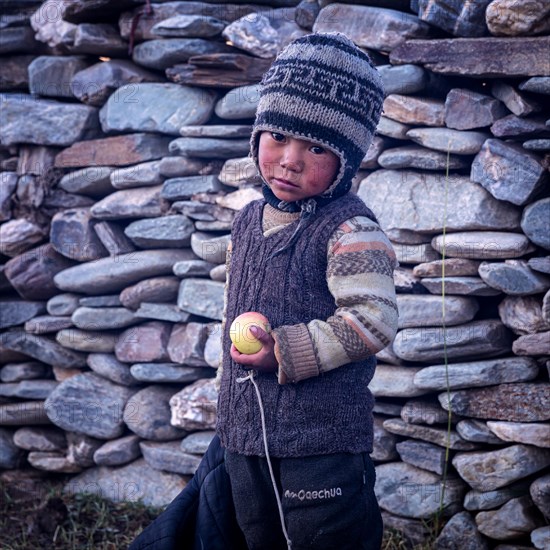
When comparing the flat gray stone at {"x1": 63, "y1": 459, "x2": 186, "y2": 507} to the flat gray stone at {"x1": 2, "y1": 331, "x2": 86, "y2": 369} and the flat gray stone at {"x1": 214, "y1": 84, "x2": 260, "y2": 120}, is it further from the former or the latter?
the flat gray stone at {"x1": 214, "y1": 84, "x2": 260, "y2": 120}

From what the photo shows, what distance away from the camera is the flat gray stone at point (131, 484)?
368 cm

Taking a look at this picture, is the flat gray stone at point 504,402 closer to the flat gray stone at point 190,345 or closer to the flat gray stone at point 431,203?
the flat gray stone at point 431,203

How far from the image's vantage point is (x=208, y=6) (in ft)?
12.0

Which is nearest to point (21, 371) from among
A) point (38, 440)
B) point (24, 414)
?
point (24, 414)

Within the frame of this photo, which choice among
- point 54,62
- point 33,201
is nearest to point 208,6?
point 54,62

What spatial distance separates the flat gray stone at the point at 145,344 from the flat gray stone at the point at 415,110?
5.03 feet

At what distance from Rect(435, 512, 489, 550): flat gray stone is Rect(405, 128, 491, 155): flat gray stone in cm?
150

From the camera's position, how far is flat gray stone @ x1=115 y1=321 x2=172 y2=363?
146 inches

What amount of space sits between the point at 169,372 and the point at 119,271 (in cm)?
56

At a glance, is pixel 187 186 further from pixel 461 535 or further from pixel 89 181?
pixel 461 535

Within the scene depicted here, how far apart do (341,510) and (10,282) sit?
107 inches

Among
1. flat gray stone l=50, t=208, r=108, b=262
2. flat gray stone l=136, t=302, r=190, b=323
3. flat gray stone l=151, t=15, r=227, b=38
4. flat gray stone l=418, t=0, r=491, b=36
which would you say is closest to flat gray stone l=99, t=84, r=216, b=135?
flat gray stone l=151, t=15, r=227, b=38

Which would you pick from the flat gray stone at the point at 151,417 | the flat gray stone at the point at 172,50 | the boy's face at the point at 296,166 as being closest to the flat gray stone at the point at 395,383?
the flat gray stone at the point at 151,417

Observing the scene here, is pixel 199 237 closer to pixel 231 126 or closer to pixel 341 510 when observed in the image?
pixel 231 126
